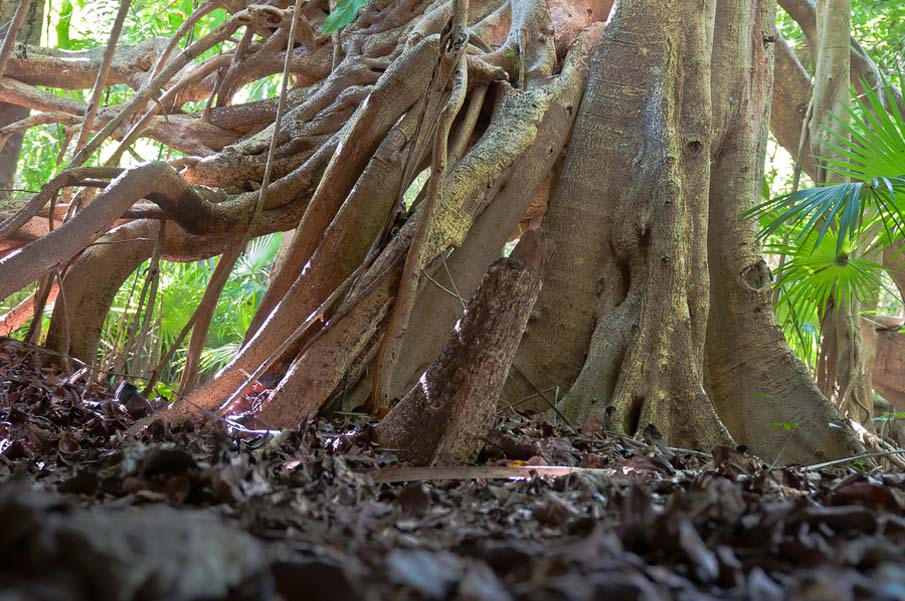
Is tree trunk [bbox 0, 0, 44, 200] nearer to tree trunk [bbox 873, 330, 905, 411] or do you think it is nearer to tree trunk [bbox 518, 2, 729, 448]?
tree trunk [bbox 518, 2, 729, 448]

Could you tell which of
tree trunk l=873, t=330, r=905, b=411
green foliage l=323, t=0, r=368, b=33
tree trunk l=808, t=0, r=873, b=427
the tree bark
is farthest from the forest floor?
tree trunk l=873, t=330, r=905, b=411

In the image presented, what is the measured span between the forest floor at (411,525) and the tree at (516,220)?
60cm

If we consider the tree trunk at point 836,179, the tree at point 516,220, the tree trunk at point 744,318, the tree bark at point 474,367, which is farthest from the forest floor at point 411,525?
the tree trunk at point 836,179

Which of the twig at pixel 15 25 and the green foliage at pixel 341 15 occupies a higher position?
the green foliage at pixel 341 15

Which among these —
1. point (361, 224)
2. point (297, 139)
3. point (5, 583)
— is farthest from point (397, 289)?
point (5, 583)

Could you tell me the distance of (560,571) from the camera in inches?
28.7

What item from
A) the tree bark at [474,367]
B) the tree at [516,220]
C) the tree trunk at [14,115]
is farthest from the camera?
the tree trunk at [14,115]

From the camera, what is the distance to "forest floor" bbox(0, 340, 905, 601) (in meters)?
0.60

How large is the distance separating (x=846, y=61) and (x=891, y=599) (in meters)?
4.59

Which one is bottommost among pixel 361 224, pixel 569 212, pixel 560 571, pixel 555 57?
pixel 560 571

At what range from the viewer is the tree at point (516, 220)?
2434mm

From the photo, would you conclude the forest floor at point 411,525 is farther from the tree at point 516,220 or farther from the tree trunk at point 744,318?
the tree trunk at point 744,318

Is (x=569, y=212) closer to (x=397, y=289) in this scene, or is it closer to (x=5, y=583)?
(x=397, y=289)

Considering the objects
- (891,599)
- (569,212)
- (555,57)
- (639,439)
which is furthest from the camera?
(555,57)
